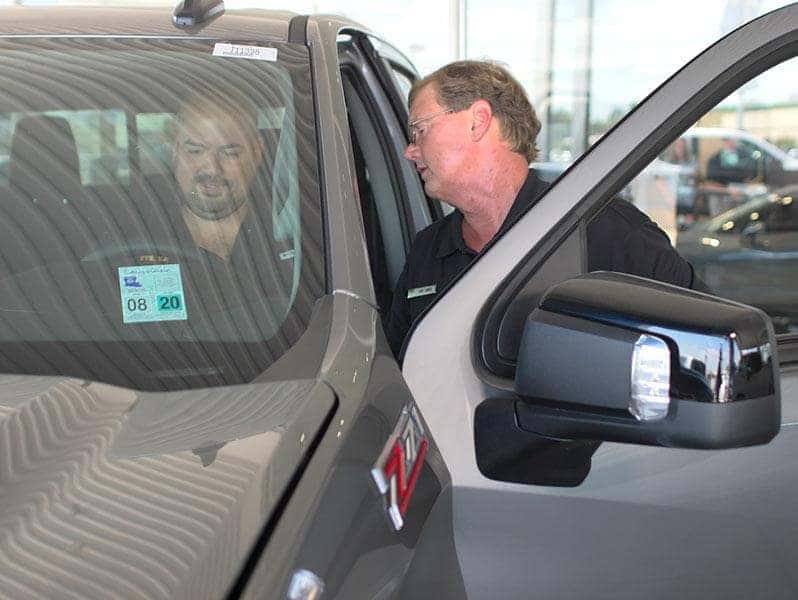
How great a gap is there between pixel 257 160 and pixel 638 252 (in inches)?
26.8

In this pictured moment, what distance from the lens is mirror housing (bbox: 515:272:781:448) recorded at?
1.29m

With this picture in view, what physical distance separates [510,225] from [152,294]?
0.51m

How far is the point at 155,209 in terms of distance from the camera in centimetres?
175

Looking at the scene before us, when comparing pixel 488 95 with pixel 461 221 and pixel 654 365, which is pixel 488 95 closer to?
pixel 461 221

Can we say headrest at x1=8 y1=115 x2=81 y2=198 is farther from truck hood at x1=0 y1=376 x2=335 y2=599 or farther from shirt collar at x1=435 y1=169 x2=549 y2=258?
shirt collar at x1=435 y1=169 x2=549 y2=258

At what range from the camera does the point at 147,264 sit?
1674mm

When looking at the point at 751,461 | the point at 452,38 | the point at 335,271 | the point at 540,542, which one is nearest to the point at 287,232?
the point at 335,271

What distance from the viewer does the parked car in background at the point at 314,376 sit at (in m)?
1.08

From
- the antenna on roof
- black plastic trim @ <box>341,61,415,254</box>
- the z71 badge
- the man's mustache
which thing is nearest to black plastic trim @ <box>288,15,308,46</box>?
the antenna on roof

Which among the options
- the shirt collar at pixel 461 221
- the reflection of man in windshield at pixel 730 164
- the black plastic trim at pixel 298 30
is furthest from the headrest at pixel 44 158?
the reflection of man in windshield at pixel 730 164

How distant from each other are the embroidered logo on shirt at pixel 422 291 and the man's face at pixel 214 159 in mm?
685

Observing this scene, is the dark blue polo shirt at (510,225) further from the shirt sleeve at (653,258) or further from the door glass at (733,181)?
the door glass at (733,181)

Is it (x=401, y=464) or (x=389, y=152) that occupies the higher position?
Result: (x=401, y=464)

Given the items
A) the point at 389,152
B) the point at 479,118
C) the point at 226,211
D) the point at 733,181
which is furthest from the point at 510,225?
the point at 733,181
